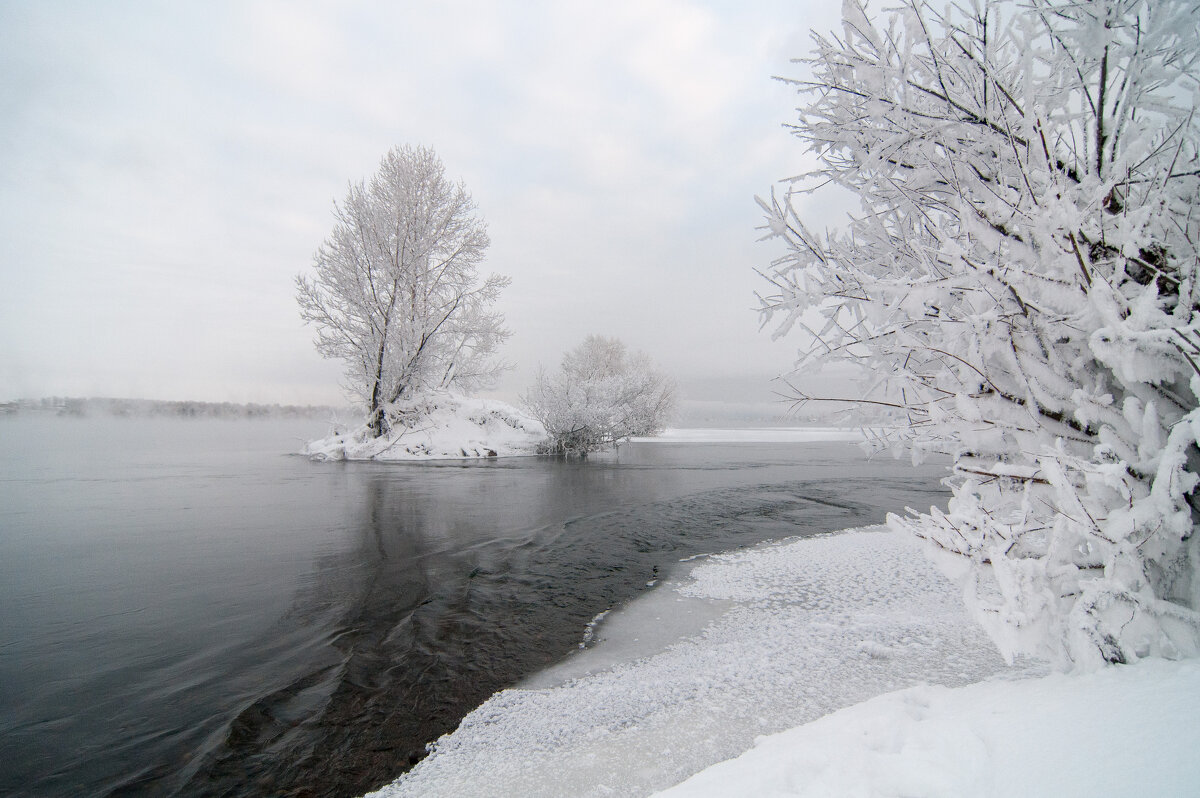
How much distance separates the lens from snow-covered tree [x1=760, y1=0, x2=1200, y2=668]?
6.33 feet

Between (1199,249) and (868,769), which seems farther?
(1199,249)

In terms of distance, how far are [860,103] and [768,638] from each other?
361 cm

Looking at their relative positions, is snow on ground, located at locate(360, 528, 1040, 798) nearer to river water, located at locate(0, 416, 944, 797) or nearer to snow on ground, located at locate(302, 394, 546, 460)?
river water, located at locate(0, 416, 944, 797)

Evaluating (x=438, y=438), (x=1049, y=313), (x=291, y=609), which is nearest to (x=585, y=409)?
(x=438, y=438)

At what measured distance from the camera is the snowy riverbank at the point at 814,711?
1.51m

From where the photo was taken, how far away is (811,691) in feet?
10.4

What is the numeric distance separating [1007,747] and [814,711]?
148cm

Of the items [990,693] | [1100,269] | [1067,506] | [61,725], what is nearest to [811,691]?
[990,693]

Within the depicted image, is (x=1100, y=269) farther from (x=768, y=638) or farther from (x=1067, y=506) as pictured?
(x=768, y=638)

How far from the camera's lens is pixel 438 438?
2164 cm

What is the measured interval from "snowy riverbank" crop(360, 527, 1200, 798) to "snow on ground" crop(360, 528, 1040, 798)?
14 millimetres

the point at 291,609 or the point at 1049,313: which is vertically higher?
the point at 1049,313

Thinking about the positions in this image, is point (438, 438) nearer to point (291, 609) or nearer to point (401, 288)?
point (401, 288)

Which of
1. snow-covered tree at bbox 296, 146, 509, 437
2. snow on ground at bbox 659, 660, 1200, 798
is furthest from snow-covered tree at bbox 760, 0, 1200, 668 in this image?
snow-covered tree at bbox 296, 146, 509, 437
